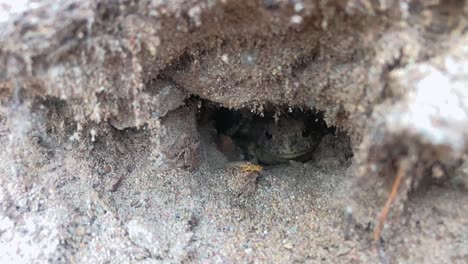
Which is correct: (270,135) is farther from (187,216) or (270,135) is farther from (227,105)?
(187,216)

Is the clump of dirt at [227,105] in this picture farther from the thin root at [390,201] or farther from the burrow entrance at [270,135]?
the burrow entrance at [270,135]

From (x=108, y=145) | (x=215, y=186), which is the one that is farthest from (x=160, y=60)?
(x=215, y=186)

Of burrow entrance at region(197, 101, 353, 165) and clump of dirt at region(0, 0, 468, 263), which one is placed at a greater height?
clump of dirt at region(0, 0, 468, 263)

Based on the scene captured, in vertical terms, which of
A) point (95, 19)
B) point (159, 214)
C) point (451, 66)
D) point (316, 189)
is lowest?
point (316, 189)

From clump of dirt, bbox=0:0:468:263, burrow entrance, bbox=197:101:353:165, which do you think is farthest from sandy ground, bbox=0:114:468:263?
burrow entrance, bbox=197:101:353:165

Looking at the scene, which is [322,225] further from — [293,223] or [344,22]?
[344,22]

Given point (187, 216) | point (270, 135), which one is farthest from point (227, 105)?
point (270, 135)

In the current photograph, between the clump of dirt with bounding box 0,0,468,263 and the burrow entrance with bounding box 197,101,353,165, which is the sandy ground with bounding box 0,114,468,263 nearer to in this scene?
the clump of dirt with bounding box 0,0,468,263
